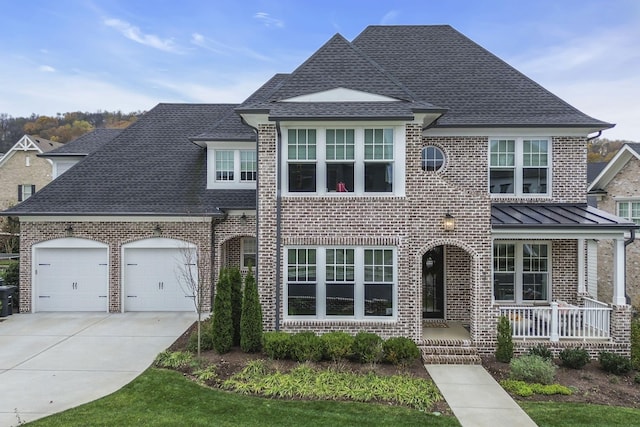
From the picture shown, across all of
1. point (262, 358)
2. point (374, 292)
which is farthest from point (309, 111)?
point (262, 358)

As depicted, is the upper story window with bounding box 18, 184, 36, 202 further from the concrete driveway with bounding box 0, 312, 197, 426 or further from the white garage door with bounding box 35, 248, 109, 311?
the concrete driveway with bounding box 0, 312, 197, 426

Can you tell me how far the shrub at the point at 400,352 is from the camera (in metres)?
8.33

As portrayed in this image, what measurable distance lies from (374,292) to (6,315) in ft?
38.9

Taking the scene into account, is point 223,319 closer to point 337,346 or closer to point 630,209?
point 337,346

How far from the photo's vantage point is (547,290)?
432 inches

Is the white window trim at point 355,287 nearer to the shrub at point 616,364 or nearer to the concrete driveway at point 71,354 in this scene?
the concrete driveway at point 71,354

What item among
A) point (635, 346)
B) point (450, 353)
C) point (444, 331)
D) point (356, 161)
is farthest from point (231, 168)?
point (635, 346)

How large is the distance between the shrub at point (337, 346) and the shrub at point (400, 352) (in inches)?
32.0

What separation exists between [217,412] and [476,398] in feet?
15.2

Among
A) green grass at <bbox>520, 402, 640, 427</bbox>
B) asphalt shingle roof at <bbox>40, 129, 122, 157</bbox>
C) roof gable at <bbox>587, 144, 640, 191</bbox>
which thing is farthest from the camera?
roof gable at <bbox>587, 144, 640, 191</bbox>

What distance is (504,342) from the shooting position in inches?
342

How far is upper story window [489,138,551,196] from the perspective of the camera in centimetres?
1112

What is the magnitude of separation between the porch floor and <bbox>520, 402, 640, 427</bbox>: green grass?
2.63 metres

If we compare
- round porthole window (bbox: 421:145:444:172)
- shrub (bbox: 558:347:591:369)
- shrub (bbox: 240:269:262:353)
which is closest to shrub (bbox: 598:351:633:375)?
shrub (bbox: 558:347:591:369)
